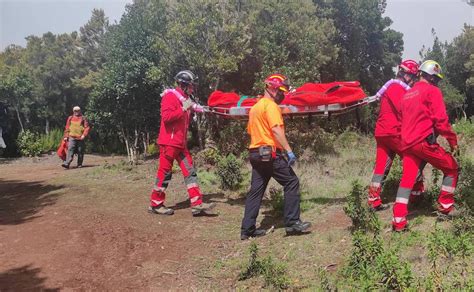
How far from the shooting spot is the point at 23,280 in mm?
4695

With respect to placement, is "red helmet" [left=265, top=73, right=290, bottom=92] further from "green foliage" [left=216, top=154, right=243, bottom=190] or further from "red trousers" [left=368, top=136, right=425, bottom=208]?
"green foliage" [left=216, top=154, right=243, bottom=190]

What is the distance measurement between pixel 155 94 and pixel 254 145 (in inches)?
409

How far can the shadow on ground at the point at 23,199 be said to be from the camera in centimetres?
732

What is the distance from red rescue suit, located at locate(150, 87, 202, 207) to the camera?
691 centimetres

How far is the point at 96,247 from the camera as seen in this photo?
5.67 metres

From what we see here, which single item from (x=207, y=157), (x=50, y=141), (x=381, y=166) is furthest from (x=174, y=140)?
(x=50, y=141)

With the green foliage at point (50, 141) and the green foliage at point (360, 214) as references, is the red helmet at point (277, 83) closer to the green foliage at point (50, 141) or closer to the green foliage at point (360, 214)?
the green foliage at point (360, 214)

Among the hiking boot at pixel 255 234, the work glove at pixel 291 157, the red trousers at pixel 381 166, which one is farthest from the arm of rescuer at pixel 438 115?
the hiking boot at pixel 255 234

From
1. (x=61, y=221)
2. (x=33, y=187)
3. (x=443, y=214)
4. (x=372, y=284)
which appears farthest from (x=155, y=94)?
(x=372, y=284)

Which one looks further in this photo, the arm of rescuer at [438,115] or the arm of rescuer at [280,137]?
the arm of rescuer at [280,137]

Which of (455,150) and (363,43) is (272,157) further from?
(363,43)

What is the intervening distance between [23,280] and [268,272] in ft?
7.90

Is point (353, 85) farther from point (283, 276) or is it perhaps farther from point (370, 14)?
point (370, 14)

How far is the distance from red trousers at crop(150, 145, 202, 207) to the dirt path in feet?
1.05
